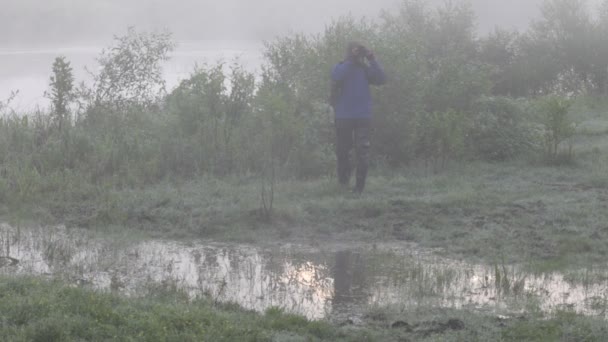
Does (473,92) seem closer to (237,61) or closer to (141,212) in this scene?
(237,61)

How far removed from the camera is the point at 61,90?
1405cm

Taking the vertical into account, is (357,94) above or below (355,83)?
below

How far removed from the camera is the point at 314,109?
14.2 meters

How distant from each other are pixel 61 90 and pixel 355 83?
488 cm

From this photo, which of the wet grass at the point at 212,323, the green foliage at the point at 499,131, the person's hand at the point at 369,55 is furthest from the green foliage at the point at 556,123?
the wet grass at the point at 212,323

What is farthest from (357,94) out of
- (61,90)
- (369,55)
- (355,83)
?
(61,90)

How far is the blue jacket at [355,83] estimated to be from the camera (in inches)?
460

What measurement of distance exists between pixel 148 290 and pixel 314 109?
24.0 ft

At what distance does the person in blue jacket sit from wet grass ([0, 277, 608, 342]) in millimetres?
5033

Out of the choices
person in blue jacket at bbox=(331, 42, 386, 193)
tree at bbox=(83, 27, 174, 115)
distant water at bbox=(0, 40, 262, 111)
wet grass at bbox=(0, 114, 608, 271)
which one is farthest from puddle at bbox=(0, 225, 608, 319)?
tree at bbox=(83, 27, 174, 115)

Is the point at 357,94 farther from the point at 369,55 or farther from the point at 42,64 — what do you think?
the point at 42,64

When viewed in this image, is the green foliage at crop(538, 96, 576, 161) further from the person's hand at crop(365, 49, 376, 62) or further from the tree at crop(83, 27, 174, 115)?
the tree at crop(83, 27, 174, 115)

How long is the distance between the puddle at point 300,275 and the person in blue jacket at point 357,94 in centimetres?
257

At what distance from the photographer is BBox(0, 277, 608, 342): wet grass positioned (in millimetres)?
5836
